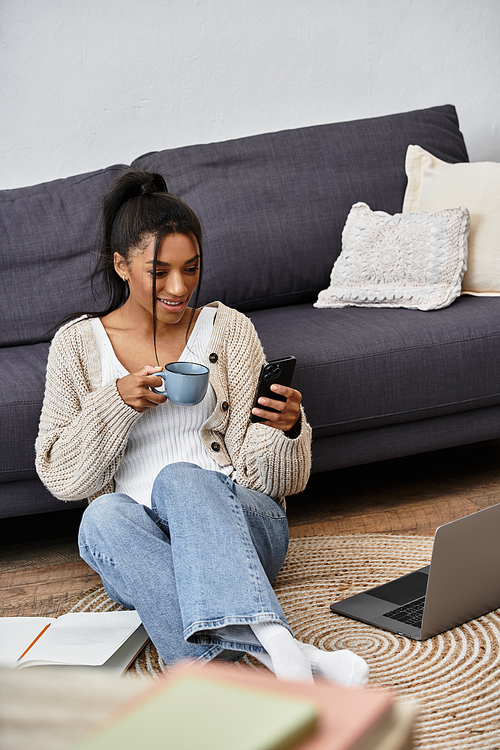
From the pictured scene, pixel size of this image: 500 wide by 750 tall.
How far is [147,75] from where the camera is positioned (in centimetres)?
271

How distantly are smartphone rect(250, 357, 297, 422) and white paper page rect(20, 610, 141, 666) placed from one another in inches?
17.2

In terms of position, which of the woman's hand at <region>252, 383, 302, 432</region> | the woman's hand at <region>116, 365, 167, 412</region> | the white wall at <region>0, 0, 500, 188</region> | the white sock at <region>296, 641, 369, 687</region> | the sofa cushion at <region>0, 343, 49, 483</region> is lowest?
the white sock at <region>296, 641, 369, 687</region>

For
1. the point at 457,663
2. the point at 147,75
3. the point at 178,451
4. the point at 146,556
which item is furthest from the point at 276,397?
the point at 147,75

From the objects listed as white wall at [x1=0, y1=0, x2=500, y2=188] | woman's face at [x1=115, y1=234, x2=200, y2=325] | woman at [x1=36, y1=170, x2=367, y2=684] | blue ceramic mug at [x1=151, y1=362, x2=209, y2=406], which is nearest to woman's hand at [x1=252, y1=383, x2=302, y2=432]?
woman at [x1=36, y1=170, x2=367, y2=684]

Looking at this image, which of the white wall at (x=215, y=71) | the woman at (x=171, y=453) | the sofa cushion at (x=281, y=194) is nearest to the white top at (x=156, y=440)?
the woman at (x=171, y=453)

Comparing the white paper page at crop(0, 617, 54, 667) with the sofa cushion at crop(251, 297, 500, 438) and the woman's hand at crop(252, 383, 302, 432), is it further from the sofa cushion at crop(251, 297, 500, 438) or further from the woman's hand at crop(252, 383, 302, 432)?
the sofa cushion at crop(251, 297, 500, 438)

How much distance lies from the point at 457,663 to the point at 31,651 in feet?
2.27

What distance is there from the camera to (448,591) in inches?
50.7

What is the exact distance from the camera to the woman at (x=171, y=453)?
1.15m

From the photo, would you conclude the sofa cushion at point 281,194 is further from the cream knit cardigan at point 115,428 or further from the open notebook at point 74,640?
the open notebook at point 74,640

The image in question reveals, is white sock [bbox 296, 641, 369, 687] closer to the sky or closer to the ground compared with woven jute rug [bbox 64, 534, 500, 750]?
closer to the sky

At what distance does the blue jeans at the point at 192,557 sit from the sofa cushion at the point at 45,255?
91 centimetres

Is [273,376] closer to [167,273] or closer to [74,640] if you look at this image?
[167,273]

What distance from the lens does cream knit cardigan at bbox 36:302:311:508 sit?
4.60 feet
